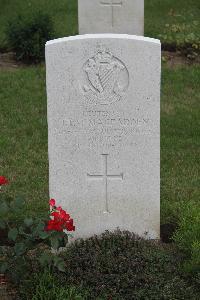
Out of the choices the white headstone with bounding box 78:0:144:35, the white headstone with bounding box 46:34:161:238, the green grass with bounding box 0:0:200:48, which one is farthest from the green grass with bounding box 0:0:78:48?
the white headstone with bounding box 46:34:161:238

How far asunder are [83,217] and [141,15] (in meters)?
5.08

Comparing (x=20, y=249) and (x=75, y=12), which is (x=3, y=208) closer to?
(x=20, y=249)

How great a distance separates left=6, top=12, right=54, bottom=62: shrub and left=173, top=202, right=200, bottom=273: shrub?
5191 mm

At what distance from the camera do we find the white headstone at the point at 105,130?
4879mm

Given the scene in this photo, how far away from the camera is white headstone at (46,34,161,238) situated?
4.88 m

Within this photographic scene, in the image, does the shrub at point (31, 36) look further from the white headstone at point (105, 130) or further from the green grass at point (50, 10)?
the white headstone at point (105, 130)

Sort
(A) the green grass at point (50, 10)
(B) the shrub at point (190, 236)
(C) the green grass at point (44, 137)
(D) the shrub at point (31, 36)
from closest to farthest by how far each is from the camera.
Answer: (B) the shrub at point (190, 236)
(C) the green grass at point (44, 137)
(D) the shrub at point (31, 36)
(A) the green grass at point (50, 10)

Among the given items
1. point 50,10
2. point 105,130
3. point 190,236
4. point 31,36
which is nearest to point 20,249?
point 105,130

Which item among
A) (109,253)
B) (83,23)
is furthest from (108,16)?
(109,253)

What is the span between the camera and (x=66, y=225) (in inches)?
182

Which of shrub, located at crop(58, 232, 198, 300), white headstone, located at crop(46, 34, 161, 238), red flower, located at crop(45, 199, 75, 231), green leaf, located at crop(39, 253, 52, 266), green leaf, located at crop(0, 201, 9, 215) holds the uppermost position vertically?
white headstone, located at crop(46, 34, 161, 238)

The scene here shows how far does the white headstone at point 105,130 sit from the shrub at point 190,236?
0.20m

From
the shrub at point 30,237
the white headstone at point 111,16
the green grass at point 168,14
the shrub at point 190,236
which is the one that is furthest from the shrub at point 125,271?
the green grass at point 168,14

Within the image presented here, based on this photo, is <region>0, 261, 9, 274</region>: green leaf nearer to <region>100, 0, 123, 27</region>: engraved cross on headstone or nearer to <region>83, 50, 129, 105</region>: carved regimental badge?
<region>83, 50, 129, 105</region>: carved regimental badge
